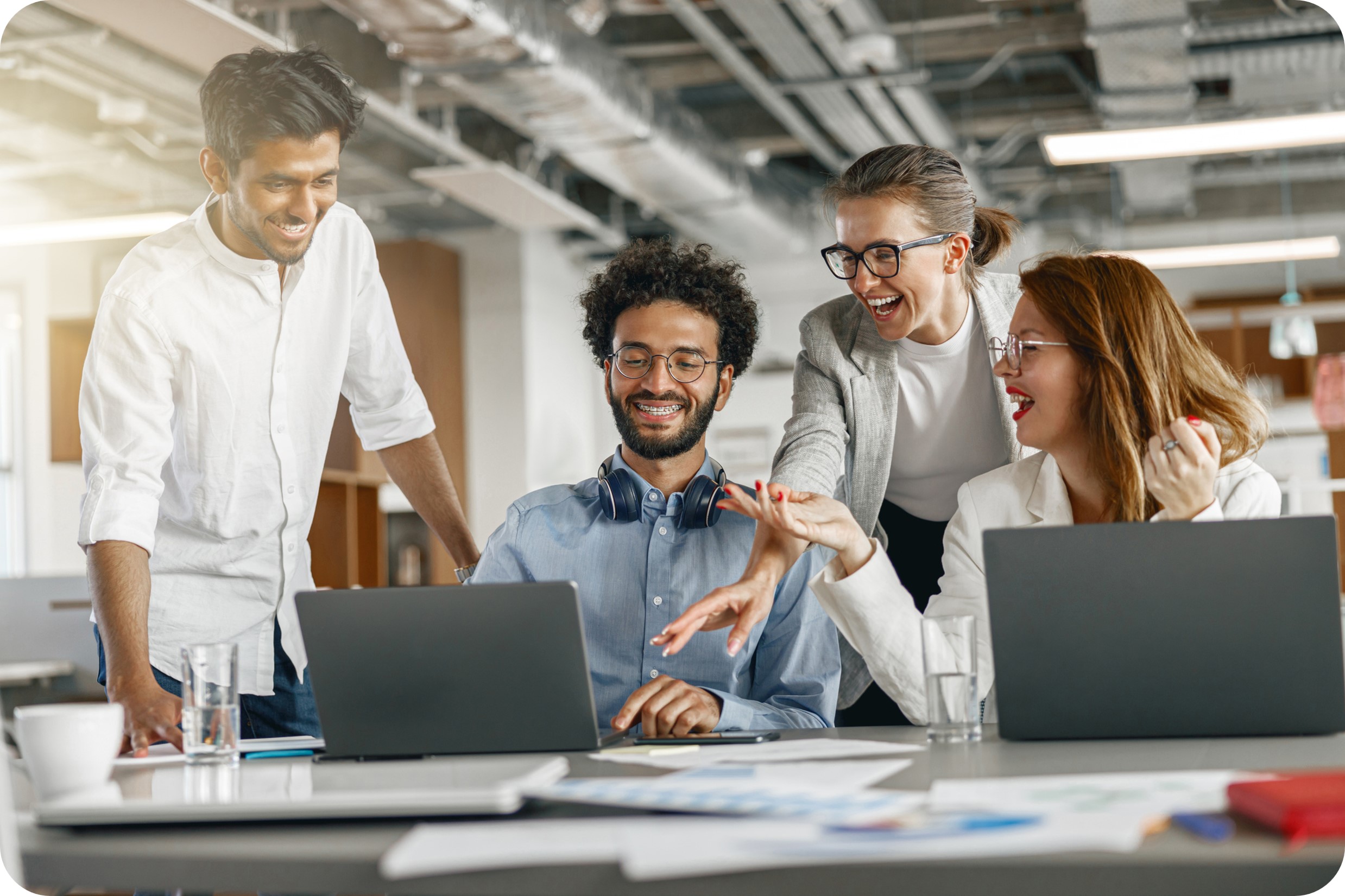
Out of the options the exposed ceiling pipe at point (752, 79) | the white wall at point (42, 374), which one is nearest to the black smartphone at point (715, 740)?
the exposed ceiling pipe at point (752, 79)

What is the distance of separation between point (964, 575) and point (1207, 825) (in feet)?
2.98

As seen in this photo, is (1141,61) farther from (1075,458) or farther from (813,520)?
(813,520)

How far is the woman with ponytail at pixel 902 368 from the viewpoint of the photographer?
1997mm

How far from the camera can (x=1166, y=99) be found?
614cm

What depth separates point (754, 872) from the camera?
2.54 ft

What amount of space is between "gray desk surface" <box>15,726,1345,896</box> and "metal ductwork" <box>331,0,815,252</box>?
370cm

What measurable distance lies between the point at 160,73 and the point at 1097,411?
5.43 meters

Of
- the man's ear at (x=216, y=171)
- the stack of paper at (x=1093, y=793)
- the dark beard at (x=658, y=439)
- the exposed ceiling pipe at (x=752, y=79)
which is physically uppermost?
the exposed ceiling pipe at (x=752, y=79)

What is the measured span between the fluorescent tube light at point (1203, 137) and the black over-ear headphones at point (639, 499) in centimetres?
325

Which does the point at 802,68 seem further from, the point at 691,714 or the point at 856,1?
the point at 691,714

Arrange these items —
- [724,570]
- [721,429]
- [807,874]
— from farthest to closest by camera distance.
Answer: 1. [721,429]
2. [724,570]
3. [807,874]

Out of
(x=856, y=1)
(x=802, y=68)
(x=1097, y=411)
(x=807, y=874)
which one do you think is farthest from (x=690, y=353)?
(x=802, y=68)

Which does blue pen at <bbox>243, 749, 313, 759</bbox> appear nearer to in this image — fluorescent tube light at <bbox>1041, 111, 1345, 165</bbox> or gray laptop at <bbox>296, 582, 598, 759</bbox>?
gray laptop at <bbox>296, 582, 598, 759</bbox>

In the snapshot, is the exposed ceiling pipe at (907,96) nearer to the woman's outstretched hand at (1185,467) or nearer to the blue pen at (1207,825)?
the woman's outstretched hand at (1185,467)
